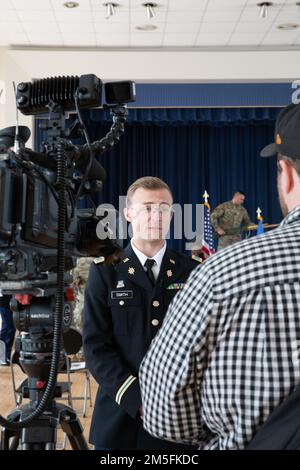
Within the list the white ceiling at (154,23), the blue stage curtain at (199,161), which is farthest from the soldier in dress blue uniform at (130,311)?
the blue stage curtain at (199,161)

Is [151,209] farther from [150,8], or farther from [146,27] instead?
[146,27]

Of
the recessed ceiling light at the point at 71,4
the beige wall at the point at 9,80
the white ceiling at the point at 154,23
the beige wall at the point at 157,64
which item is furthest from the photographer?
the beige wall at the point at 157,64

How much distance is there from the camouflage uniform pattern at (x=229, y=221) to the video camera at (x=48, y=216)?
8645 millimetres

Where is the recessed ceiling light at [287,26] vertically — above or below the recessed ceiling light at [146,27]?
above

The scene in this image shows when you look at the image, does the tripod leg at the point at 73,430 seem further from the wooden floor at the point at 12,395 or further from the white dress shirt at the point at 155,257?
the wooden floor at the point at 12,395

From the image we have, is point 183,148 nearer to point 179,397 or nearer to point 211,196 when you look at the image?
point 211,196

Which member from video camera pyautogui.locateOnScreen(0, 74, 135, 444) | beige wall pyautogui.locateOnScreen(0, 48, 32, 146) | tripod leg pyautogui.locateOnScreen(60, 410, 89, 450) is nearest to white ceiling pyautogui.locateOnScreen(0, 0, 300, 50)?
beige wall pyautogui.locateOnScreen(0, 48, 32, 146)

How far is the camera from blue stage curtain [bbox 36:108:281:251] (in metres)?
12.0

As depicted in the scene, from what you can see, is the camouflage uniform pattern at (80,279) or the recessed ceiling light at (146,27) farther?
the recessed ceiling light at (146,27)

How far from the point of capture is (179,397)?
1.06 metres

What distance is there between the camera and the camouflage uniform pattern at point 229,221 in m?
10.4

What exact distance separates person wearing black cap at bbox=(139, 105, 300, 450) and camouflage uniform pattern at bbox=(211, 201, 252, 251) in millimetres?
9291

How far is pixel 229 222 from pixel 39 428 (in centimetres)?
905

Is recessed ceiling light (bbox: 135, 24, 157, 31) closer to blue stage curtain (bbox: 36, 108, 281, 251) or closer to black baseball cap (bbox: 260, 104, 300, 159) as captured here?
blue stage curtain (bbox: 36, 108, 281, 251)
